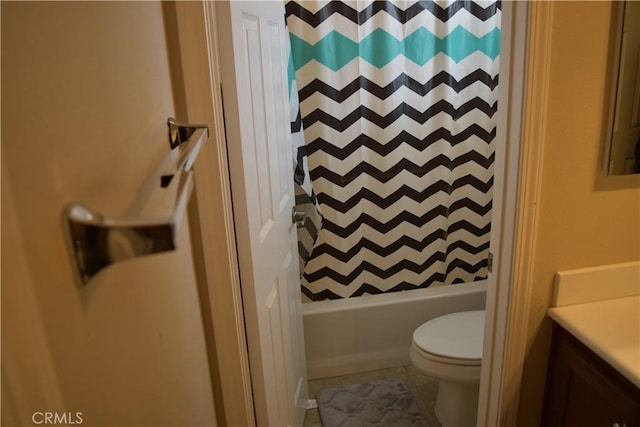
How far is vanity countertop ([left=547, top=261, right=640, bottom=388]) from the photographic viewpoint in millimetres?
1109

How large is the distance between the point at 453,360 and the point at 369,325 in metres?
0.62

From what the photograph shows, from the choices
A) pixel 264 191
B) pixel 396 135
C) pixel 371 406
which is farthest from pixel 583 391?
pixel 396 135

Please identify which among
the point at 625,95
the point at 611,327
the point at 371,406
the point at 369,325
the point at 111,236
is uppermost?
the point at 625,95

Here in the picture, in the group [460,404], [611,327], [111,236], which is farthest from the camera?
[460,404]

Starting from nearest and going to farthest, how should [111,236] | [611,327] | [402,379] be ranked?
[111,236] → [611,327] → [402,379]

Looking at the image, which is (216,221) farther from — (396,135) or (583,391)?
(396,135)

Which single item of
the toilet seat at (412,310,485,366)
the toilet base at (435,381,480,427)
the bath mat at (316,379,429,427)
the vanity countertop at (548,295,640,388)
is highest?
the vanity countertop at (548,295,640,388)

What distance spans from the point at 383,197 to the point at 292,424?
1093mm

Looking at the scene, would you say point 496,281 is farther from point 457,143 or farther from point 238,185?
point 457,143

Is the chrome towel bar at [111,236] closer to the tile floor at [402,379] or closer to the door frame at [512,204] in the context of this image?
the door frame at [512,204]

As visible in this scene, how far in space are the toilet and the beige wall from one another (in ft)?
1.30

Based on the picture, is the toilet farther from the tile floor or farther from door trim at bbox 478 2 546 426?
door trim at bbox 478 2 546 426

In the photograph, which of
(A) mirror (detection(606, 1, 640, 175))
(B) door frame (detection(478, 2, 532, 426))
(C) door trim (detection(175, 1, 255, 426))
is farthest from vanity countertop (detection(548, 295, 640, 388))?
(C) door trim (detection(175, 1, 255, 426))

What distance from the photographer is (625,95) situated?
3.50 ft
